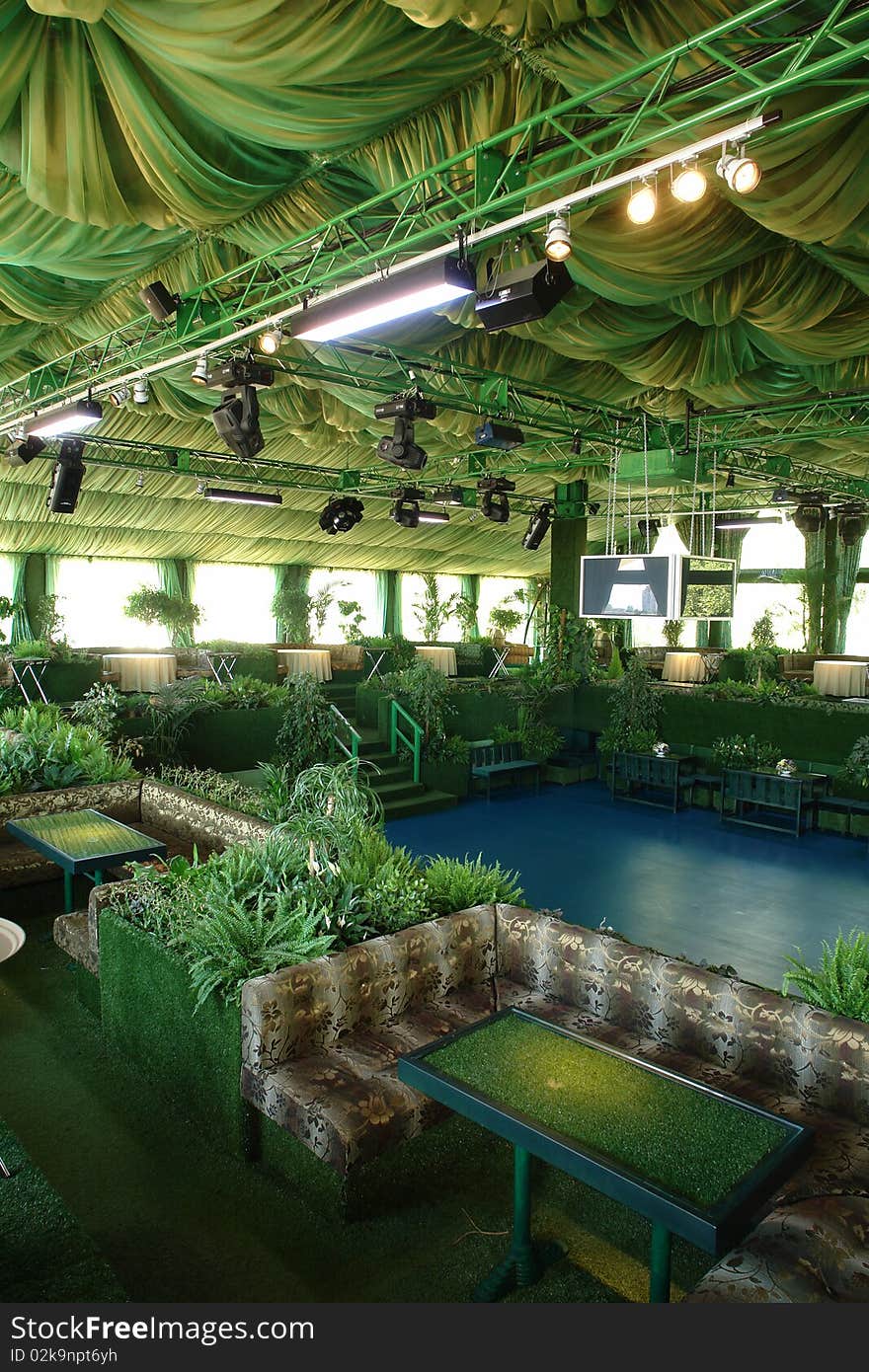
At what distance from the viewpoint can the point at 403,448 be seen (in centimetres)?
875

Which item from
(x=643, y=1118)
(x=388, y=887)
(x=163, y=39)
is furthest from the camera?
(x=388, y=887)

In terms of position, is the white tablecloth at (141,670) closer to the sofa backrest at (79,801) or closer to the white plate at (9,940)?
the sofa backrest at (79,801)

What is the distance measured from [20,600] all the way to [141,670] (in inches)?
205

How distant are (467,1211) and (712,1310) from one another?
134 cm

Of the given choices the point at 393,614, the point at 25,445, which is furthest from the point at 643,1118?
the point at 393,614

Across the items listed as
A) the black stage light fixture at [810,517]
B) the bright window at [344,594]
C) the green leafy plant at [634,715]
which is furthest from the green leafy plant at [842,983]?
the bright window at [344,594]

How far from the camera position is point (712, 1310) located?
1858 millimetres

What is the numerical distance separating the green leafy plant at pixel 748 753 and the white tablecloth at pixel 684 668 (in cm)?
528

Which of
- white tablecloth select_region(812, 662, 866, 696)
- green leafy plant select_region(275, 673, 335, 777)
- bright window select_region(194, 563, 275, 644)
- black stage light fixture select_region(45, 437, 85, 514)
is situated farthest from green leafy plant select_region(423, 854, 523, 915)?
bright window select_region(194, 563, 275, 644)

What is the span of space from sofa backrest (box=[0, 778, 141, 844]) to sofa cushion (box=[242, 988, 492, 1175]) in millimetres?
3541

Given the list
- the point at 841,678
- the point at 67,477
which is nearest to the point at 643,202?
the point at 67,477

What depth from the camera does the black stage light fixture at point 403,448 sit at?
340 inches

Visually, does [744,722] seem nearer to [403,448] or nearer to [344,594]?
[403,448]

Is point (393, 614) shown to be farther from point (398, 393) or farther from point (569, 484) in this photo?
point (398, 393)
